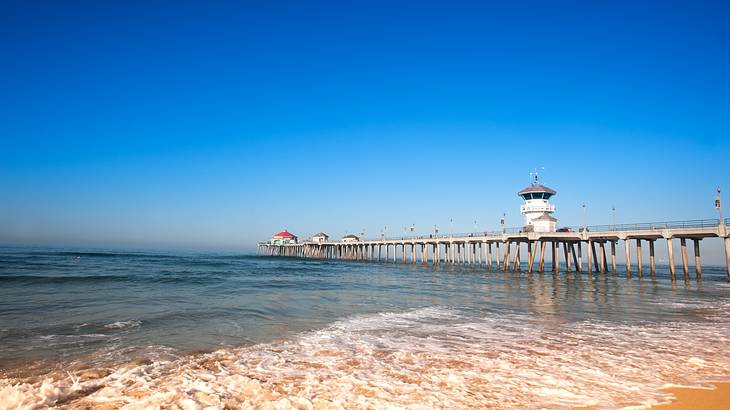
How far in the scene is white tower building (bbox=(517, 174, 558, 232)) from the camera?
1663 inches

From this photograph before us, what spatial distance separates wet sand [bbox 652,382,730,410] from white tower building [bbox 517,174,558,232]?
128ft

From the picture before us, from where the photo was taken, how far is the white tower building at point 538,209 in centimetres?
4225

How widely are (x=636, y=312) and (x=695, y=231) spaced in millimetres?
17600

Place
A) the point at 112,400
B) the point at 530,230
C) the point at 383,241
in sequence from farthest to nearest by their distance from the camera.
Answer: the point at 383,241, the point at 530,230, the point at 112,400

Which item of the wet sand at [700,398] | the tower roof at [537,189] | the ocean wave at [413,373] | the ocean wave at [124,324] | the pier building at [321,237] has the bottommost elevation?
the ocean wave at [124,324]

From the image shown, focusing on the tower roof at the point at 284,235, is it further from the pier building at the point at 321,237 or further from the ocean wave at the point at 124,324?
the ocean wave at the point at 124,324

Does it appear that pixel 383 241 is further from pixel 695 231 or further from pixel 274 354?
pixel 274 354

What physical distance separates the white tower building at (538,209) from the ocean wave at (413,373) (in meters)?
33.9

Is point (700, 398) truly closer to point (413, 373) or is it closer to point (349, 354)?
point (413, 373)

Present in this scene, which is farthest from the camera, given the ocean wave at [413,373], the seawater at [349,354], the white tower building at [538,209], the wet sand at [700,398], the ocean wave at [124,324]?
the white tower building at [538,209]

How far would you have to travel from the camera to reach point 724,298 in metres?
18.9

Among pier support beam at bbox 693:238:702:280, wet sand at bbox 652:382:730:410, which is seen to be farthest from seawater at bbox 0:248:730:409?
pier support beam at bbox 693:238:702:280

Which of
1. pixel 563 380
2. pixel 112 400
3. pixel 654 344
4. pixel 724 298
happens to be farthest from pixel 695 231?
pixel 112 400

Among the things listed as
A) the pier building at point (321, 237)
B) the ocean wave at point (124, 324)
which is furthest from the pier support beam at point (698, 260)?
the pier building at point (321, 237)
